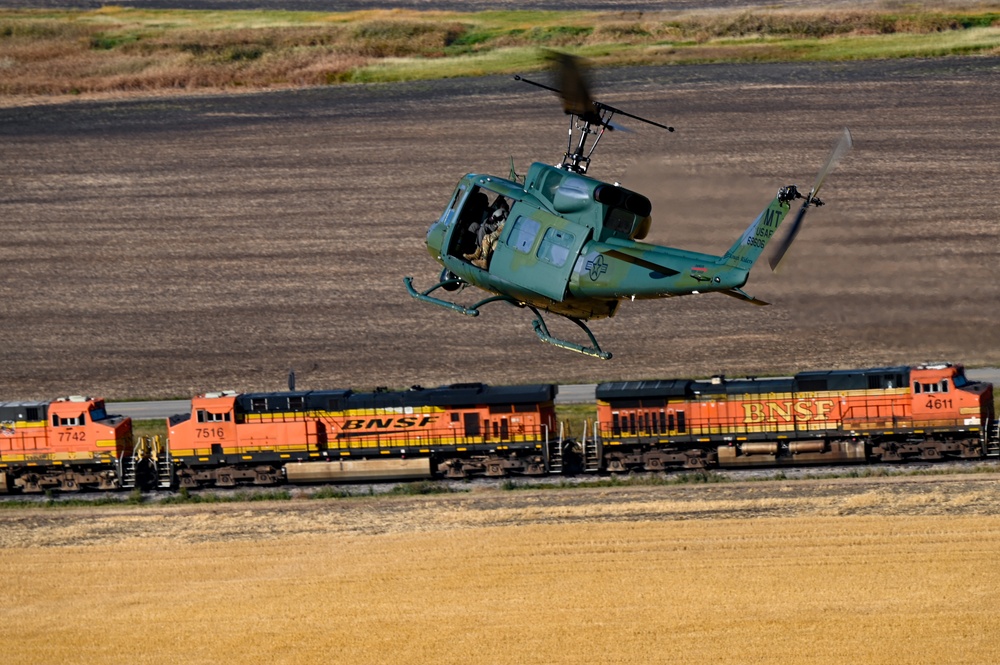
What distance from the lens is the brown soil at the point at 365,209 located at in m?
68.7

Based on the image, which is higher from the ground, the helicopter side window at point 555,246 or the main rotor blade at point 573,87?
the main rotor blade at point 573,87

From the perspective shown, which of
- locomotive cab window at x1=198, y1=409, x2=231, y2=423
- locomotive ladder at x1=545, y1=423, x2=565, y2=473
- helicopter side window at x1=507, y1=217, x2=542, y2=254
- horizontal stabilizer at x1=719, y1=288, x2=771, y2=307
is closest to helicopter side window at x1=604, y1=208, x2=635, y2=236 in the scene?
helicopter side window at x1=507, y1=217, x2=542, y2=254

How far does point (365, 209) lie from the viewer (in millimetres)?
79062

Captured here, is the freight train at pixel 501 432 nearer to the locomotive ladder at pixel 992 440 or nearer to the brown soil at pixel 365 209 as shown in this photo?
the locomotive ladder at pixel 992 440

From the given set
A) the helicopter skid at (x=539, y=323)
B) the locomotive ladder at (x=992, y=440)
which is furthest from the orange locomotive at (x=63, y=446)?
the locomotive ladder at (x=992, y=440)

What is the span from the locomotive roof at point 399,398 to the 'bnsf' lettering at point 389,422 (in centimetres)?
51

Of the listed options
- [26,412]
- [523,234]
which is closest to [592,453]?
[26,412]

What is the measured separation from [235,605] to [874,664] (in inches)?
744

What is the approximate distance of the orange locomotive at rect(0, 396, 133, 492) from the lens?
58.7m

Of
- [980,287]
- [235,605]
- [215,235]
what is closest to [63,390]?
[215,235]

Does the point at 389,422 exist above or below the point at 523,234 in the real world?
below

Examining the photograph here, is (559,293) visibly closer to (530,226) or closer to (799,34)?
(530,226)

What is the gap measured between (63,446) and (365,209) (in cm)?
2501

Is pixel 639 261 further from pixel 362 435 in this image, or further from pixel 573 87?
pixel 362 435
